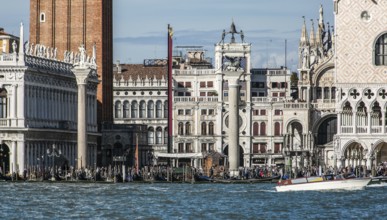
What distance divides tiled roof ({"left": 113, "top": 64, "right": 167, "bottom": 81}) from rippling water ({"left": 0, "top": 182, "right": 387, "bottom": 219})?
60.0 m

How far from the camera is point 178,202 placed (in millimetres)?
108688

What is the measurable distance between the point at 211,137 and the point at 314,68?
1442 centimetres

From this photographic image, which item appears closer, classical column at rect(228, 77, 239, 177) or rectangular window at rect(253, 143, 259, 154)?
classical column at rect(228, 77, 239, 177)

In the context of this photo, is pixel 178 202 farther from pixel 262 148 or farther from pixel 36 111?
pixel 262 148

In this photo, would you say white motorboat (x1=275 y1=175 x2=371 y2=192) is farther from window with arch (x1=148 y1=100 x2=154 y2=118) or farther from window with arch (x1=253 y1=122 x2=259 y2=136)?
window with arch (x1=148 y1=100 x2=154 y2=118)

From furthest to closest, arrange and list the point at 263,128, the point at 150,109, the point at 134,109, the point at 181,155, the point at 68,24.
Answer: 1. the point at 134,109
2. the point at 150,109
3. the point at 263,128
4. the point at 181,155
5. the point at 68,24

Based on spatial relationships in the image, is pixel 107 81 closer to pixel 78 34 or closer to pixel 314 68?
pixel 78 34

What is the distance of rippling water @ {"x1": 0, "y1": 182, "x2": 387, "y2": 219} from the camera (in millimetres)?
97188

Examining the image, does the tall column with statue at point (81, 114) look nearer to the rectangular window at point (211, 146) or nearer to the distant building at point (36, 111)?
Result: the distant building at point (36, 111)

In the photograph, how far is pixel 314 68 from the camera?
17712 centimetres

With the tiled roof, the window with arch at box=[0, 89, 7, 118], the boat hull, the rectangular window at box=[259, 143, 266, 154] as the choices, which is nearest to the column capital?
the window with arch at box=[0, 89, 7, 118]

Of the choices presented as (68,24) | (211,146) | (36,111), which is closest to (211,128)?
(211,146)

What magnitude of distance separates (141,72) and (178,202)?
3322 inches

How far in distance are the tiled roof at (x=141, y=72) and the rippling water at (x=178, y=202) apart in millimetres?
59960
